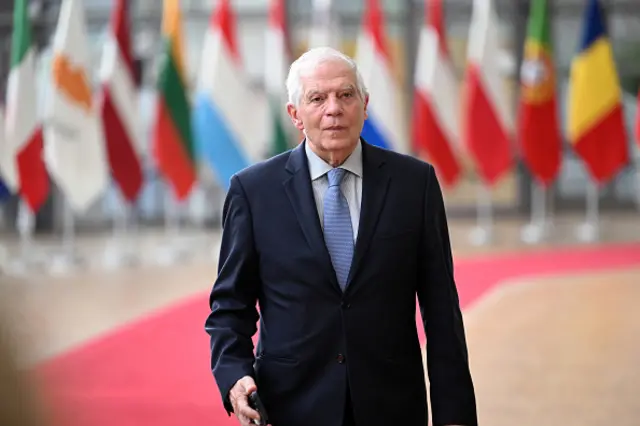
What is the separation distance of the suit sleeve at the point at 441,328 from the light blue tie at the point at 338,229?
0.16 meters

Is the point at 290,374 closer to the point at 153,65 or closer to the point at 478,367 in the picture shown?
the point at 478,367

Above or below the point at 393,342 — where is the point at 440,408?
below

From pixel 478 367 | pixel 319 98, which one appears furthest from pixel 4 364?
pixel 478 367

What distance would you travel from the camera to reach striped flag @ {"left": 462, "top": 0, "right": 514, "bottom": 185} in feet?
33.1

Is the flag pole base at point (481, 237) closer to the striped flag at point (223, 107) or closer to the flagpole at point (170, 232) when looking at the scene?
the striped flag at point (223, 107)

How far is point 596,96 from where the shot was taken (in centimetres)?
1009

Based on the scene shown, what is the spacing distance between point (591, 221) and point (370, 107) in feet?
9.94


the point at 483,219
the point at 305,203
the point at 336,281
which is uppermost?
the point at 305,203

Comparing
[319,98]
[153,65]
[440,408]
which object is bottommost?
[440,408]

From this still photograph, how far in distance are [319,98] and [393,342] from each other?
51 cm

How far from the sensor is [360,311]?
1.97m

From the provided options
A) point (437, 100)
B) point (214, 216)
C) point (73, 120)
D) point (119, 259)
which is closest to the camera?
point (73, 120)

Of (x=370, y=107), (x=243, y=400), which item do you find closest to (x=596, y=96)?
(x=370, y=107)

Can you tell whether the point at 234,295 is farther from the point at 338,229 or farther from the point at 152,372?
the point at 152,372
